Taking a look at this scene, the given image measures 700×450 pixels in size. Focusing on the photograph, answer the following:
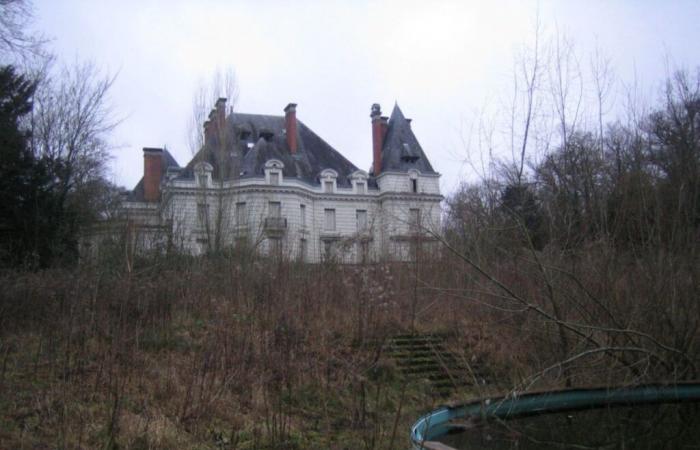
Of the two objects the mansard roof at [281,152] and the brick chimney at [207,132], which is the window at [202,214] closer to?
the brick chimney at [207,132]

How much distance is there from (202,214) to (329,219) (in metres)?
18.6

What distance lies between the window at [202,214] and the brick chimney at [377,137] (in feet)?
67.8

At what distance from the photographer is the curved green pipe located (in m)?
4.35

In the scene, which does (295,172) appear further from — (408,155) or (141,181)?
(141,181)

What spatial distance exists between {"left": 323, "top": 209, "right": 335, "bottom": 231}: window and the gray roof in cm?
475

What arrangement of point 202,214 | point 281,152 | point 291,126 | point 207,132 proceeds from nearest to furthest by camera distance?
1. point 202,214
2. point 207,132
3. point 281,152
4. point 291,126

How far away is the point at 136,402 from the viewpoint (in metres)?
5.86

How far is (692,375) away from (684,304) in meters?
0.72

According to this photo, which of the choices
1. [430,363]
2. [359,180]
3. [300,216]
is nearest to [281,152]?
[300,216]

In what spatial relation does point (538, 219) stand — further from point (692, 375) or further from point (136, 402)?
point (136, 402)

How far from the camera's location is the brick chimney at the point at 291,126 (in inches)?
1490

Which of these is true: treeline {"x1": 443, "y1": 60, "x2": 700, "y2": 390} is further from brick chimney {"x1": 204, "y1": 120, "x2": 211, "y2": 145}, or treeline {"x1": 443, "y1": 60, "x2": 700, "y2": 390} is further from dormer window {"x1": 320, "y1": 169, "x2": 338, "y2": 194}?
dormer window {"x1": 320, "y1": 169, "x2": 338, "y2": 194}

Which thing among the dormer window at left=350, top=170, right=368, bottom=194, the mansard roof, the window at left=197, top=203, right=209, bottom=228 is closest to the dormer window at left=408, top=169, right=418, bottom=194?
the dormer window at left=350, top=170, right=368, bottom=194

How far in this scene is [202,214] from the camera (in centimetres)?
1967
